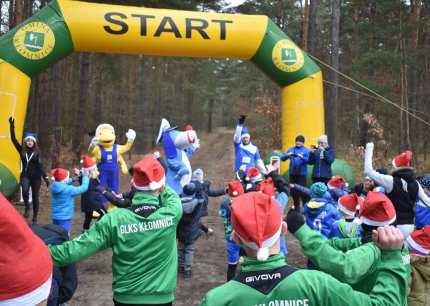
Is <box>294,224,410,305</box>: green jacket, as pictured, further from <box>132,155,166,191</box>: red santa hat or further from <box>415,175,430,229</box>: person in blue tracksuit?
<box>415,175,430,229</box>: person in blue tracksuit

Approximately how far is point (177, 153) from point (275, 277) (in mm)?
5414

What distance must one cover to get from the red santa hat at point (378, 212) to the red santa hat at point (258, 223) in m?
0.83

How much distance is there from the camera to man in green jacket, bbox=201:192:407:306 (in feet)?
5.66

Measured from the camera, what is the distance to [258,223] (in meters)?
1.77

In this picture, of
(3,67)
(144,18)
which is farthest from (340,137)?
(3,67)

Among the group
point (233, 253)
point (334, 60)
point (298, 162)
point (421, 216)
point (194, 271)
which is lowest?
point (194, 271)

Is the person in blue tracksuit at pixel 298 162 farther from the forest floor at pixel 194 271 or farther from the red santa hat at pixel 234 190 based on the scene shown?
the red santa hat at pixel 234 190

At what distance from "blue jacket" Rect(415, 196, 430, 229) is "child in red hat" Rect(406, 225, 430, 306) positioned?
2909 mm

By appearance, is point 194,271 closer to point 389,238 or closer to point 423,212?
point 423,212

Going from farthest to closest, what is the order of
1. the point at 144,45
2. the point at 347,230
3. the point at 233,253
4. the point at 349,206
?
the point at 144,45 < the point at 233,253 < the point at 349,206 < the point at 347,230

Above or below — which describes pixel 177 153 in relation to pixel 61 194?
above

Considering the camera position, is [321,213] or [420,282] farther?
[321,213]

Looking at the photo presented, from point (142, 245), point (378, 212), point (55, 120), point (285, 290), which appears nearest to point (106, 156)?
point (142, 245)

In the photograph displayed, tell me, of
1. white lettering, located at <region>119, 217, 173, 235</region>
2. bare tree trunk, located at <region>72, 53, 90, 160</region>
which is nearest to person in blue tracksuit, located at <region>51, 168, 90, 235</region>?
white lettering, located at <region>119, 217, 173, 235</region>
